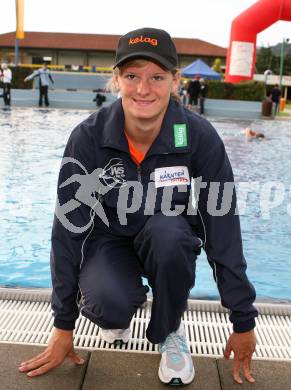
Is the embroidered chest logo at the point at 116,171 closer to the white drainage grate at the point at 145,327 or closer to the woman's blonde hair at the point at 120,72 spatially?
the woman's blonde hair at the point at 120,72

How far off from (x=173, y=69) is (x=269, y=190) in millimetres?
4925

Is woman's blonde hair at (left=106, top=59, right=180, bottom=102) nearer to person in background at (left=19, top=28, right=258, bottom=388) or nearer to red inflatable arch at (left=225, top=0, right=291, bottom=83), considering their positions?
person in background at (left=19, top=28, right=258, bottom=388)

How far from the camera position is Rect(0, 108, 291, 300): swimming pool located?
3.87m

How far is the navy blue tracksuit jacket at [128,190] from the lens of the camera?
2059 mm

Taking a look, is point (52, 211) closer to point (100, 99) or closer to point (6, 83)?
point (6, 83)

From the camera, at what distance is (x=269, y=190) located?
6.83 m

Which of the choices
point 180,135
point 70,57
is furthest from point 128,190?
point 70,57

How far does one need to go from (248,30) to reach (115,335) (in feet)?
61.9

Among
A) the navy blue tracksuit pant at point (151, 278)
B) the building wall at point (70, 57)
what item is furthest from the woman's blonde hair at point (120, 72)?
the building wall at point (70, 57)

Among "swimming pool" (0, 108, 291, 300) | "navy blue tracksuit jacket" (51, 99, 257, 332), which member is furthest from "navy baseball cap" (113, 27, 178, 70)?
"swimming pool" (0, 108, 291, 300)

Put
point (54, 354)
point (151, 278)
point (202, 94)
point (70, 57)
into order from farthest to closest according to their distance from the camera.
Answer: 1. point (70, 57)
2. point (202, 94)
3. point (151, 278)
4. point (54, 354)

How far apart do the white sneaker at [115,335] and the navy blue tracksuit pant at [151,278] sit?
0.17 meters

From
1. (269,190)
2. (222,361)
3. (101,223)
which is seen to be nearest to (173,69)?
(101,223)

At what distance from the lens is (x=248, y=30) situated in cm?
1944
